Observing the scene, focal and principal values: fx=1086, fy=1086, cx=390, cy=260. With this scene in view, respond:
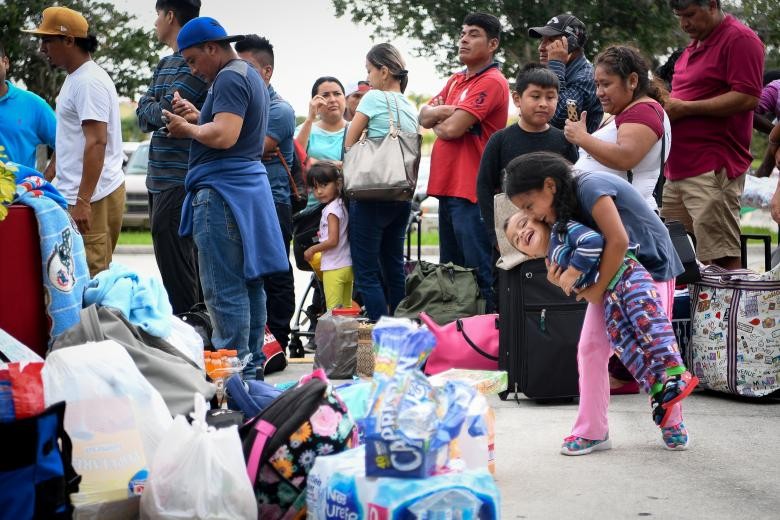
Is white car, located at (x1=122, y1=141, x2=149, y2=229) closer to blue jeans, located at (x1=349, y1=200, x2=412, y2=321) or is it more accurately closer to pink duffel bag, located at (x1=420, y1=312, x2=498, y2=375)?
blue jeans, located at (x1=349, y1=200, x2=412, y2=321)

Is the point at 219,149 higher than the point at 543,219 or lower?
higher

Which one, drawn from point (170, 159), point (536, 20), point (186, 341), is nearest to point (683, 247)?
point (186, 341)

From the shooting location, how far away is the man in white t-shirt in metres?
6.31

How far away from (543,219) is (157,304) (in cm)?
170

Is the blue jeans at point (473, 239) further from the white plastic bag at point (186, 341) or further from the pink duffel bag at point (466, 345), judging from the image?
the white plastic bag at point (186, 341)

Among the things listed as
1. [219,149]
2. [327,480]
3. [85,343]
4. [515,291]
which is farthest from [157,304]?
[515,291]

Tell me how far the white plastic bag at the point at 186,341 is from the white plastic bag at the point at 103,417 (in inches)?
28.8

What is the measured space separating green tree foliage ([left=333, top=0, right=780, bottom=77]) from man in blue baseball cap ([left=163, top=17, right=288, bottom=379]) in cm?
1062

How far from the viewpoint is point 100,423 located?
3.67 meters

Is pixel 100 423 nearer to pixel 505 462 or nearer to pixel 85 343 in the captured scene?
pixel 85 343

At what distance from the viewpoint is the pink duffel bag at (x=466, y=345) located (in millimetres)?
6180

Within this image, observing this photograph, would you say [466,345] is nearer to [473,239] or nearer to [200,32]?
[473,239]

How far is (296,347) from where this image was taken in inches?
313

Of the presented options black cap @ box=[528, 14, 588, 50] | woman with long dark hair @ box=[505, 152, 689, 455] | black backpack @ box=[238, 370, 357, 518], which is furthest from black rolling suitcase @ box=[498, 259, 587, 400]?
black backpack @ box=[238, 370, 357, 518]
